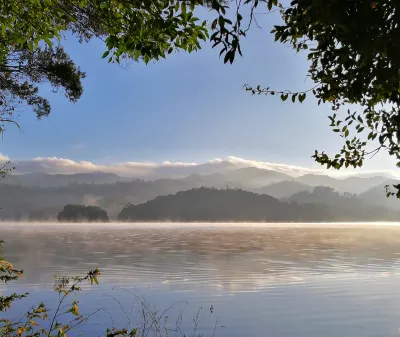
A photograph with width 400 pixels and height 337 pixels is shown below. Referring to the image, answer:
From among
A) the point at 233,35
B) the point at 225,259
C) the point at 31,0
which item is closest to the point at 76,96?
the point at 31,0

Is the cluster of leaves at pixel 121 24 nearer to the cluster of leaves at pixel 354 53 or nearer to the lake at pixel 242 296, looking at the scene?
the cluster of leaves at pixel 354 53

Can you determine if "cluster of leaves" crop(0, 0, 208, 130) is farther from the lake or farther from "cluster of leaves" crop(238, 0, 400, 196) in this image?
the lake

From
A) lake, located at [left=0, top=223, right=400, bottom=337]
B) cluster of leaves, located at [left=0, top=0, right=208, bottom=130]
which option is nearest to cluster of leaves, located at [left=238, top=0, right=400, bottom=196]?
cluster of leaves, located at [left=0, top=0, right=208, bottom=130]

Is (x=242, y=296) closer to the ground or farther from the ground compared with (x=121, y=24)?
closer to the ground

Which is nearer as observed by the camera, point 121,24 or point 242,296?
point 121,24

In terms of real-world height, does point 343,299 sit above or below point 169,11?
below

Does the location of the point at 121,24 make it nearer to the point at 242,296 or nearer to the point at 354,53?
the point at 354,53

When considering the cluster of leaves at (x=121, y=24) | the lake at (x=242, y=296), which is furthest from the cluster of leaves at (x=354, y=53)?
the lake at (x=242, y=296)

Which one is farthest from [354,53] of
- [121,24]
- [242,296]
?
[242,296]

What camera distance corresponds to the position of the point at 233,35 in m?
3.97

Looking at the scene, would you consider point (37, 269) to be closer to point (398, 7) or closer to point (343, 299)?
point (343, 299)

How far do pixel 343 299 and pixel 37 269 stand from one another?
14.6 m

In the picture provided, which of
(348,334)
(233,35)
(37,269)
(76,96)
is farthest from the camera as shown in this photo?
(37,269)

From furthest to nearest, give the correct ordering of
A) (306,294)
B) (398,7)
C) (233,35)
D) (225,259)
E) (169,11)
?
(225,259) < (306,294) < (169,11) < (233,35) < (398,7)
